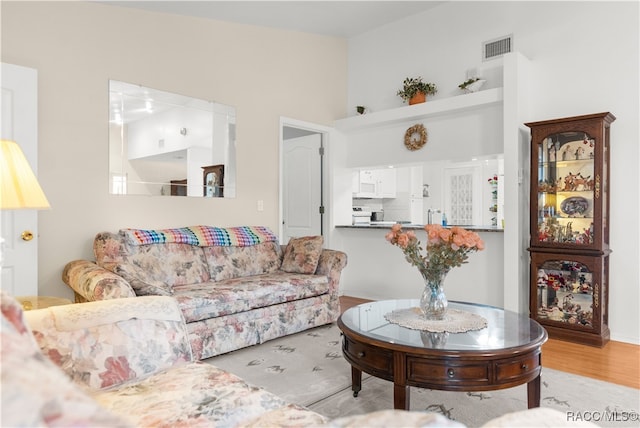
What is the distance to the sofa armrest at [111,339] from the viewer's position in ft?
4.88

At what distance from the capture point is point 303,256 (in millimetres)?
4066

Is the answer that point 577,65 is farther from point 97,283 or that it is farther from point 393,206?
point 393,206

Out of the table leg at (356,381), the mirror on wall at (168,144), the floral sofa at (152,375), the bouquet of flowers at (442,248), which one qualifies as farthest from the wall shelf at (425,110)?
the floral sofa at (152,375)

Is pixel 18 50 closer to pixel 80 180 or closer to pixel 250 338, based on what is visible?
pixel 80 180

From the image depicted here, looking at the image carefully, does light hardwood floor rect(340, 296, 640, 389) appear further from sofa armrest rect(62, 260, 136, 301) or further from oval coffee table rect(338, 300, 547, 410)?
sofa armrest rect(62, 260, 136, 301)

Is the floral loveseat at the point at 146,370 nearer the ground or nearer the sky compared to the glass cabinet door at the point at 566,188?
nearer the ground

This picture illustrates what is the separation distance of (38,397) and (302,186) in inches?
208

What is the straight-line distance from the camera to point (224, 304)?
10.3 feet

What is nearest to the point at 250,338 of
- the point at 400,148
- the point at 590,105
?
the point at 400,148

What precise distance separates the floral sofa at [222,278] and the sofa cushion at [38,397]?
206 cm

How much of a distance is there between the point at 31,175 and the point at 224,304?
60.0 inches

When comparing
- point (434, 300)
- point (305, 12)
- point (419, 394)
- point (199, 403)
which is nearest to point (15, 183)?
point (199, 403)

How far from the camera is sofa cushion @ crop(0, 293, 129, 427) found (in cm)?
52

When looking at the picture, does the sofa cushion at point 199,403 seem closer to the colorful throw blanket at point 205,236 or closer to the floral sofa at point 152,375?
the floral sofa at point 152,375
